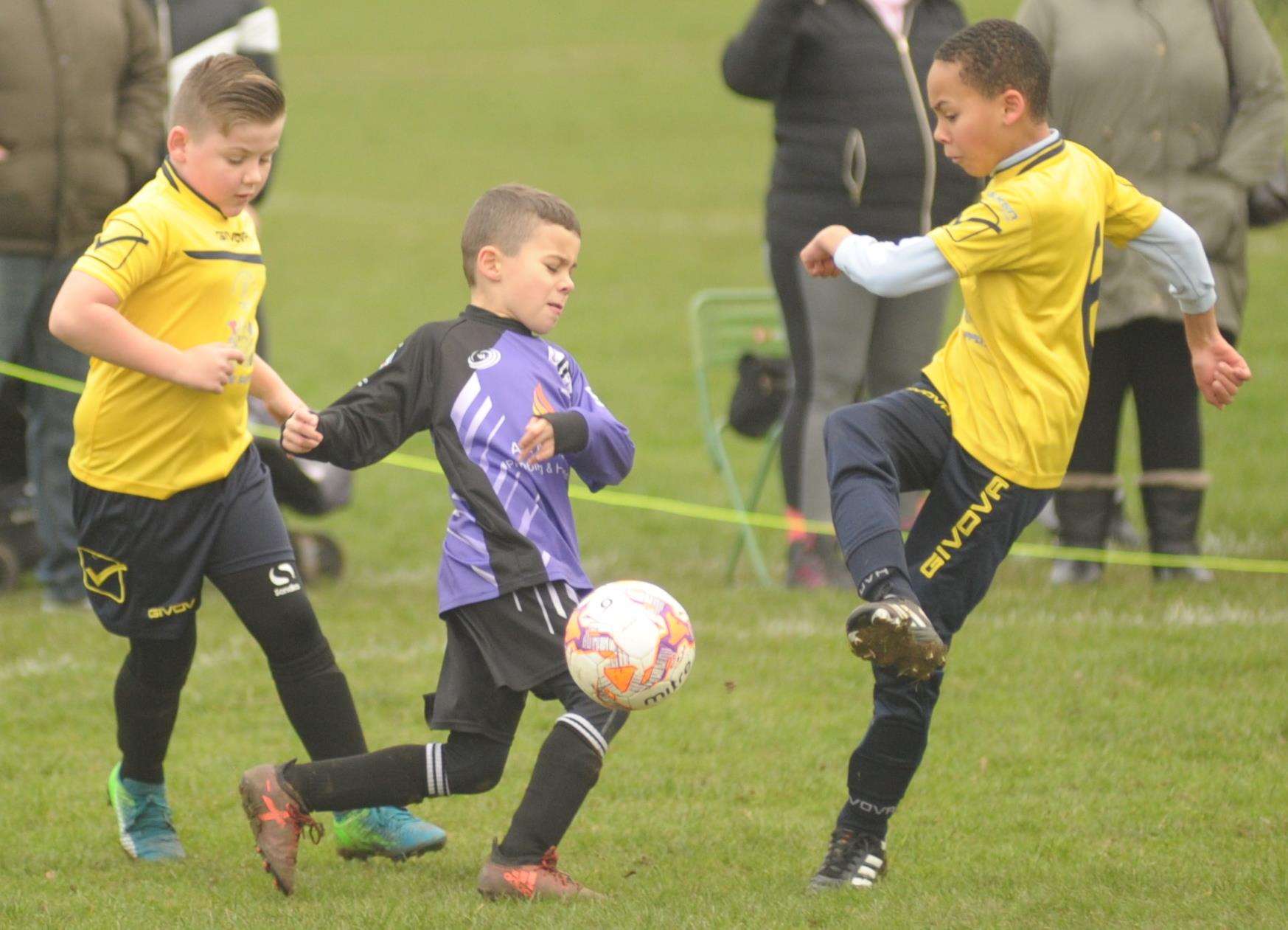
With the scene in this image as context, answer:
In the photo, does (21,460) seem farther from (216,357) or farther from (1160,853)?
(1160,853)

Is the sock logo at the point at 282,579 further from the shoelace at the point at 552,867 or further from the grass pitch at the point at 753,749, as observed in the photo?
the shoelace at the point at 552,867

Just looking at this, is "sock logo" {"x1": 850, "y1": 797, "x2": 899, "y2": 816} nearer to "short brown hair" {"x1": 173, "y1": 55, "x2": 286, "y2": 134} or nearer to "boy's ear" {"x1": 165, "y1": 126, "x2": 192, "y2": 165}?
"short brown hair" {"x1": 173, "y1": 55, "x2": 286, "y2": 134}

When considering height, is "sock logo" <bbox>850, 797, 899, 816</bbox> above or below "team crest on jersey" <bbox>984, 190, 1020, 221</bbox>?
below

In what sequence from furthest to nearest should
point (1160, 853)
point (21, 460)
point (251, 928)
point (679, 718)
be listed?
point (21, 460)
point (679, 718)
point (1160, 853)
point (251, 928)

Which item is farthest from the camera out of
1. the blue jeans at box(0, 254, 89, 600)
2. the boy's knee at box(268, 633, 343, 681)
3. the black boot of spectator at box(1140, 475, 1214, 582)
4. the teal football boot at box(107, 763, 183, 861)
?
the black boot of spectator at box(1140, 475, 1214, 582)

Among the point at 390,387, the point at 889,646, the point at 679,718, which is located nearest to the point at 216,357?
the point at 390,387

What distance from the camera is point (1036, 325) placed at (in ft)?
13.6

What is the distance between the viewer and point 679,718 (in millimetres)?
5762

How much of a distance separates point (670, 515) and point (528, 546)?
5.01m

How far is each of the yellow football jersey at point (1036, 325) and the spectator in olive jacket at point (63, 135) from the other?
3.92 m

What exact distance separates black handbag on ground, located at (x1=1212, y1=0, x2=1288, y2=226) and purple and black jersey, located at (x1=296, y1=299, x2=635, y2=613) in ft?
13.1

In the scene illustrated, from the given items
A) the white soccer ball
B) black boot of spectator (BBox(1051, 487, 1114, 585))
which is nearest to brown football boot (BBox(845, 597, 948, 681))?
the white soccer ball

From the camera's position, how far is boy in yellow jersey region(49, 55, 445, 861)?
13.4 feet

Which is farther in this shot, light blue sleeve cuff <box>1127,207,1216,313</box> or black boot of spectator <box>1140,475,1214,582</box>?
black boot of spectator <box>1140,475,1214,582</box>
